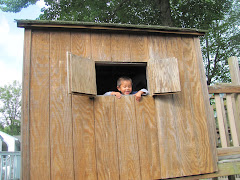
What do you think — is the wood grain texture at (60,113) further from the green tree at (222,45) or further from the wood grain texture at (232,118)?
the green tree at (222,45)

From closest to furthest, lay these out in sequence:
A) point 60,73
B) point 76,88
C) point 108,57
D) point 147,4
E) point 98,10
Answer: point 76,88, point 60,73, point 108,57, point 98,10, point 147,4

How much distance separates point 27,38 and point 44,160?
6.08ft

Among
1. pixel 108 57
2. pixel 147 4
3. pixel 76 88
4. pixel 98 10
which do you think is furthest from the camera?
pixel 147 4

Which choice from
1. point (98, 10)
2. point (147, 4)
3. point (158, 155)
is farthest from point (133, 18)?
point (158, 155)

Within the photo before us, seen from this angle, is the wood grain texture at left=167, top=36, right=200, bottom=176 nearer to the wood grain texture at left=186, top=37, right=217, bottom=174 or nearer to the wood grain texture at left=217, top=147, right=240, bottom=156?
the wood grain texture at left=186, top=37, right=217, bottom=174

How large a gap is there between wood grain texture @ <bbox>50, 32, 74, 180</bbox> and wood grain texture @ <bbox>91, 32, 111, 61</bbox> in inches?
16.1

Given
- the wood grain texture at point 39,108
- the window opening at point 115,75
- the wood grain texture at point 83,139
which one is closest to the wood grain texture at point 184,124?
the wood grain texture at point 83,139

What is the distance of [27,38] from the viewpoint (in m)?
3.57

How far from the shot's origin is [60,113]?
3.39 m

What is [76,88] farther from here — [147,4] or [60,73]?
[147,4]

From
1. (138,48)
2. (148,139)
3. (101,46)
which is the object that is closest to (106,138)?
(148,139)

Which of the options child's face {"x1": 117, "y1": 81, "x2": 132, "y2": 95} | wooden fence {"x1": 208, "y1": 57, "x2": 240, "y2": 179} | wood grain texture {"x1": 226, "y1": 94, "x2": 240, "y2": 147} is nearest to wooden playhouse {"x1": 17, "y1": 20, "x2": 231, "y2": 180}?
wooden fence {"x1": 208, "y1": 57, "x2": 240, "y2": 179}

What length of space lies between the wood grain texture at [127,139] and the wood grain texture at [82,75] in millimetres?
546

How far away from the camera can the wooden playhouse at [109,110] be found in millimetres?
3260
